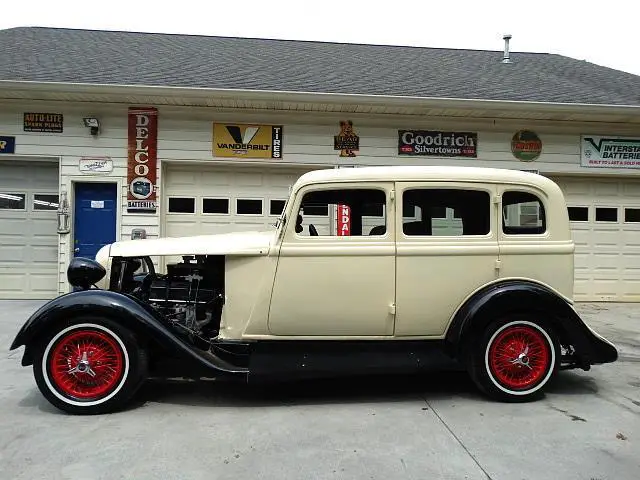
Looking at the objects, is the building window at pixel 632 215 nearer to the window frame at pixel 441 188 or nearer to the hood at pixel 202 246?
the window frame at pixel 441 188

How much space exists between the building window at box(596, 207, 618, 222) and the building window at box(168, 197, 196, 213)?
310 inches

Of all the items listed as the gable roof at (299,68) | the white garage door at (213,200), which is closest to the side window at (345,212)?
the gable roof at (299,68)

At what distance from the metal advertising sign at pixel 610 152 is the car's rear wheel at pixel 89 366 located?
906cm

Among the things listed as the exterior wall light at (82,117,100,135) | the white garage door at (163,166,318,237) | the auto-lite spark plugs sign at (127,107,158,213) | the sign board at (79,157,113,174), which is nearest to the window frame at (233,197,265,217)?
the white garage door at (163,166,318,237)

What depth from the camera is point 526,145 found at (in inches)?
379

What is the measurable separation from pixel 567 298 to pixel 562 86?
7.41m

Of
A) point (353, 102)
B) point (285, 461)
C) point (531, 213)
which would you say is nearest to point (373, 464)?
point (285, 461)

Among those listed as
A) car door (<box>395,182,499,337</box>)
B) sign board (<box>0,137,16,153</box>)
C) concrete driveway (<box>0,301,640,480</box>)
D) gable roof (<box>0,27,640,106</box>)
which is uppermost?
gable roof (<box>0,27,640,106</box>)

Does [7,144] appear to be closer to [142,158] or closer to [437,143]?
[142,158]

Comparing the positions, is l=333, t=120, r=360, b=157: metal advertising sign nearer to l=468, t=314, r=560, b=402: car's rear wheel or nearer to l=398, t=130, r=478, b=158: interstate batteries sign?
l=398, t=130, r=478, b=158: interstate batteries sign

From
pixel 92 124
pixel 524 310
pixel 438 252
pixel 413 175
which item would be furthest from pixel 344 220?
pixel 92 124

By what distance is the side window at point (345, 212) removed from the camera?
4195 millimetres

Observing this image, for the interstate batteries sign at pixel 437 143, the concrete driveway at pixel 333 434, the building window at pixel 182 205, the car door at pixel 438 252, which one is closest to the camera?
the concrete driveway at pixel 333 434

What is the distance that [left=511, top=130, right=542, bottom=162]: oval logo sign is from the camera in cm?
960
